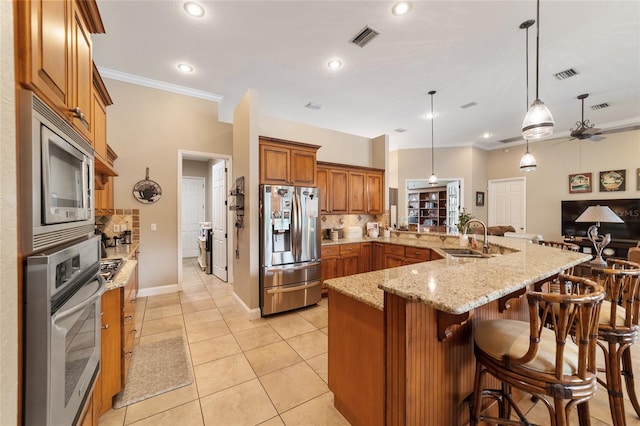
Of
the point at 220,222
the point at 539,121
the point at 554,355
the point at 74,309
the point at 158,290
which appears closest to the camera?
the point at 74,309

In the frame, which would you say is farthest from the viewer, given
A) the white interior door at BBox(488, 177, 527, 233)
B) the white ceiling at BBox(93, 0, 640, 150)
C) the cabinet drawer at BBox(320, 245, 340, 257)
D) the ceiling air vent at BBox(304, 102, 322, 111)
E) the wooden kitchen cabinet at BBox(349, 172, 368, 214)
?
the white interior door at BBox(488, 177, 527, 233)

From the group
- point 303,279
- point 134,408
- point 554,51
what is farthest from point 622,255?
point 134,408

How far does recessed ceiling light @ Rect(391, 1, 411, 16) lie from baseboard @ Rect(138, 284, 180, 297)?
16.0ft

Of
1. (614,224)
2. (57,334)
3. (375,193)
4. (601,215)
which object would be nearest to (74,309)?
(57,334)

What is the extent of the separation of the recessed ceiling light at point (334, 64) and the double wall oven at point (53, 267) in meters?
3.12

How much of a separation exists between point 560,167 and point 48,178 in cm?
898

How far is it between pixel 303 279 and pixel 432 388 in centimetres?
237

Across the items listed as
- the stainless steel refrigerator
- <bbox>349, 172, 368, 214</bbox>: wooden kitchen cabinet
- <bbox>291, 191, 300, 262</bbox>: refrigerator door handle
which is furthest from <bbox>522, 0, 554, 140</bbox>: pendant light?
<bbox>349, 172, 368, 214</bbox>: wooden kitchen cabinet

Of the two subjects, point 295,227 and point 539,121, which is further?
point 295,227

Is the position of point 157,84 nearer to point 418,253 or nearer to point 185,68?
point 185,68

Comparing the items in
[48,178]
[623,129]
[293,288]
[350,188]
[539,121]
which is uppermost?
[623,129]

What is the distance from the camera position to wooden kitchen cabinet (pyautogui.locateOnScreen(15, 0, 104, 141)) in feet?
2.54

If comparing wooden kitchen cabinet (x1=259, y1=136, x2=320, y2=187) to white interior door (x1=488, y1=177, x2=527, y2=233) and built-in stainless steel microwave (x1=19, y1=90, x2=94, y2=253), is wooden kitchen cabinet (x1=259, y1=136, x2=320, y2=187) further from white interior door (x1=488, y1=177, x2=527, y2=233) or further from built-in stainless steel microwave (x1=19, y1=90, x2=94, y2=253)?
white interior door (x1=488, y1=177, x2=527, y2=233)

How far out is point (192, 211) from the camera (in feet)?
24.5
